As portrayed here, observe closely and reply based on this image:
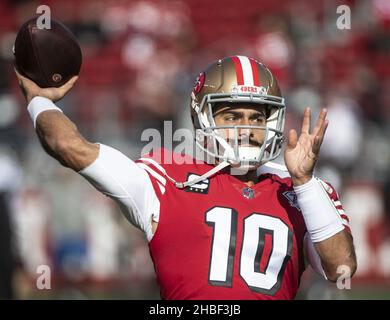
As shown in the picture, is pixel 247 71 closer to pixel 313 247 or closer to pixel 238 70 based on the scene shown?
pixel 238 70

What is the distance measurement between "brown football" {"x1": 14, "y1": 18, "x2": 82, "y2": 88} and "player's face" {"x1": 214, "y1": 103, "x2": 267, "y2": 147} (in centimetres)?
62

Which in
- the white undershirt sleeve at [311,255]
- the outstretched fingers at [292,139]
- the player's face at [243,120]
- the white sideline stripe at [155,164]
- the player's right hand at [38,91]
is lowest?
the white undershirt sleeve at [311,255]

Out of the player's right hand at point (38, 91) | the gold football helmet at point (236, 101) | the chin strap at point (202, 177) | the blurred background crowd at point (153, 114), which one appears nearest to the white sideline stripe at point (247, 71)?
the gold football helmet at point (236, 101)

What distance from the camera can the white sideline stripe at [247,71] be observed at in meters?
3.56

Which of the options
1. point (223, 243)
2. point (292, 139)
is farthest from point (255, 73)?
point (223, 243)

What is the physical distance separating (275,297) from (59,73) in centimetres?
118

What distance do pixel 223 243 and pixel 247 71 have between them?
77 centimetres

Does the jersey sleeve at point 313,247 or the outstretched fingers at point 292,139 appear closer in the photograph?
the outstretched fingers at point 292,139

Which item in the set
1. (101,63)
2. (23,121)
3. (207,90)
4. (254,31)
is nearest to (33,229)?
(23,121)

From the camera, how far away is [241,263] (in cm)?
326

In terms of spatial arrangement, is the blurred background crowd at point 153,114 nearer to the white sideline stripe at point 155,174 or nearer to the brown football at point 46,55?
the brown football at point 46,55

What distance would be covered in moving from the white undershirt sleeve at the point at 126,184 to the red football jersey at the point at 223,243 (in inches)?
1.9

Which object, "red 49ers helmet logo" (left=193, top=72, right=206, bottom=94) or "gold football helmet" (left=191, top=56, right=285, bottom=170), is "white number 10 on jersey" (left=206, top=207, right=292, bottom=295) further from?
"red 49ers helmet logo" (left=193, top=72, right=206, bottom=94)

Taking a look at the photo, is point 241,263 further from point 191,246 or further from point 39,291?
point 39,291
